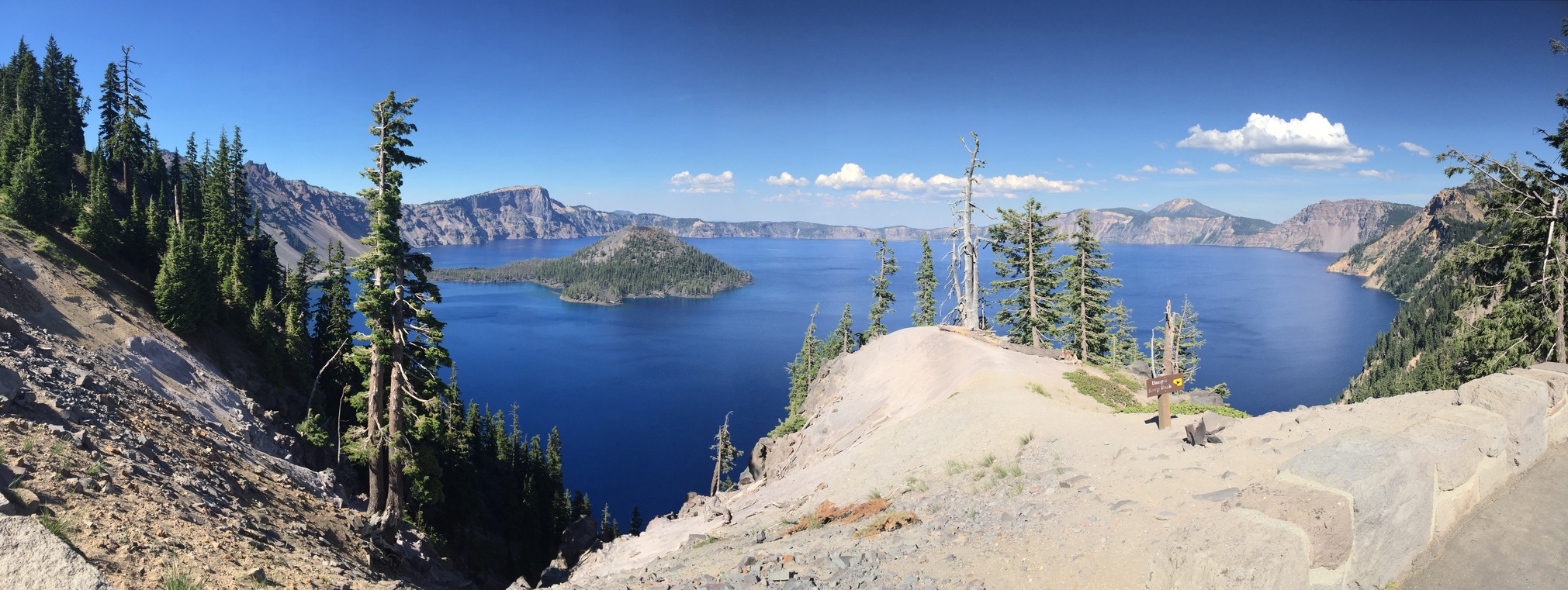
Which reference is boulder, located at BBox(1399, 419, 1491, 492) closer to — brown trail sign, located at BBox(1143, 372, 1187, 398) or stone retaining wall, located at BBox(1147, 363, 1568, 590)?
stone retaining wall, located at BBox(1147, 363, 1568, 590)

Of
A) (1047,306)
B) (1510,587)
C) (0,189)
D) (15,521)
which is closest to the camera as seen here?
(15,521)

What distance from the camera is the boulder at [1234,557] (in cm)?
731

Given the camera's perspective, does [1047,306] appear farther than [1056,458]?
Yes

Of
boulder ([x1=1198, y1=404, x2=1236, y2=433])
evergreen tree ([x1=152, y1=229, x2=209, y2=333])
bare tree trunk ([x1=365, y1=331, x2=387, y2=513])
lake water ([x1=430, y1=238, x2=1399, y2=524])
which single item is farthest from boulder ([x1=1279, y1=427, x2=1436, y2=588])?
lake water ([x1=430, y1=238, x2=1399, y2=524])

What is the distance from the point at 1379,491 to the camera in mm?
8602

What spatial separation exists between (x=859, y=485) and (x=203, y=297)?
3758 centimetres

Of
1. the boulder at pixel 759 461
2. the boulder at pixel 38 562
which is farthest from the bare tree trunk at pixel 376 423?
the boulder at pixel 759 461

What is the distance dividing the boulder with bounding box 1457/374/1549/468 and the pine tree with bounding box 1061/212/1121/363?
25.9 metres

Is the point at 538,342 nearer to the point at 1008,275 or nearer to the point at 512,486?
the point at 512,486

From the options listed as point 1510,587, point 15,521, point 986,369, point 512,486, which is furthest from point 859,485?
point 512,486

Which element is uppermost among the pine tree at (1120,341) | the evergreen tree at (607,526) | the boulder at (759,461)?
the pine tree at (1120,341)

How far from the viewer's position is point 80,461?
10.8 m

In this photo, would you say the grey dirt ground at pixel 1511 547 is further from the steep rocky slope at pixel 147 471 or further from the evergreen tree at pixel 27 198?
the evergreen tree at pixel 27 198

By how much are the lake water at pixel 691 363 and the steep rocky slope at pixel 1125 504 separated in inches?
1892
